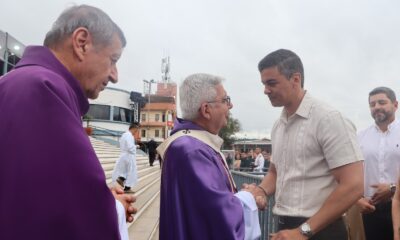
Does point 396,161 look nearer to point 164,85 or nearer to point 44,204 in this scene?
point 44,204

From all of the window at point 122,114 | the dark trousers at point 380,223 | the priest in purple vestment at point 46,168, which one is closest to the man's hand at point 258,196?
the priest in purple vestment at point 46,168

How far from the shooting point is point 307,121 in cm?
227

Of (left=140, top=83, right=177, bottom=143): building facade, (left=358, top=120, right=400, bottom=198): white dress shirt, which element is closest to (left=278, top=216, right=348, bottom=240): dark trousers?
(left=358, top=120, right=400, bottom=198): white dress shirt

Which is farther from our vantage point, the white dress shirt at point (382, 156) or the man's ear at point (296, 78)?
the white dress shirt at point (382, 156)

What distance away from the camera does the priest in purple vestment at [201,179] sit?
76.1 inches

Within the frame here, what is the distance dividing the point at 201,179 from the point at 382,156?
2.57 meters

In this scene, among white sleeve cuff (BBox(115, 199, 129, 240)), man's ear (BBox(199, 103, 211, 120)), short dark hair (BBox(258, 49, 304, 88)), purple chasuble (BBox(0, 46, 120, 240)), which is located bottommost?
white sleeve cuff (BBox(115, 199, 129, 240))

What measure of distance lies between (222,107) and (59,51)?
1.15 meters

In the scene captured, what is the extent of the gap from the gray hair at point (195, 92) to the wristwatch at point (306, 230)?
88 cm

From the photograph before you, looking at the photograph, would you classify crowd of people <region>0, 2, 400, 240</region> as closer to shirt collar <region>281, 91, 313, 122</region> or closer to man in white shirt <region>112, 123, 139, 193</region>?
shirt collar <region>281, 91, 313, 122</region>

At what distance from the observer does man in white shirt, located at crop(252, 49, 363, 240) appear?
6.75 feet

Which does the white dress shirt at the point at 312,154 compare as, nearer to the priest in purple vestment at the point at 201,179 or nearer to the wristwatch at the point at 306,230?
the wristwatch at the point at 306,230

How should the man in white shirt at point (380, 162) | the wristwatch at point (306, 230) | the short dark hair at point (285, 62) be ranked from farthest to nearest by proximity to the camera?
the man in white shirt at point (380, 162), the short dark hair at point (285, 62), the wristwatch at point (306, 230)

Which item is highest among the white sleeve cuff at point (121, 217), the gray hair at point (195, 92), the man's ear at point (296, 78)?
the man's ear at point (296, 78)
